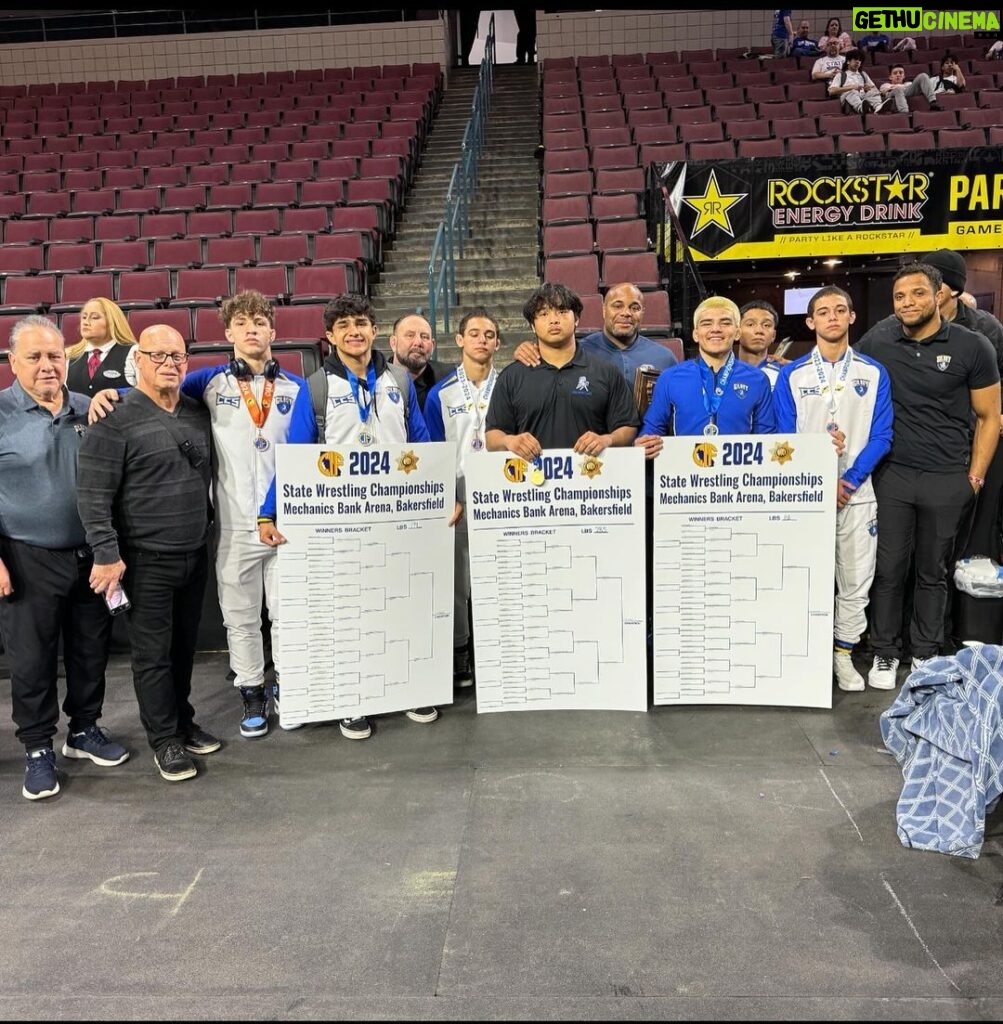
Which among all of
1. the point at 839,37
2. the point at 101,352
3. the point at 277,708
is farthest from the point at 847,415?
the point at 839,37

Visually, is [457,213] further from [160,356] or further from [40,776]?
[40,776]

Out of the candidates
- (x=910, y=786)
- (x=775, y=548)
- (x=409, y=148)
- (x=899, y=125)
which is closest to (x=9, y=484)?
(x=775, y=548)

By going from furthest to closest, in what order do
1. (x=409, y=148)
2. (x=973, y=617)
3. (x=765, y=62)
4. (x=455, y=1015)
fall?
(x=765, y=62), (x=409, y=148), (x=973, y=617), (x=455, y=1015)

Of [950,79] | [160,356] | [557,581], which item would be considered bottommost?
[557,581]

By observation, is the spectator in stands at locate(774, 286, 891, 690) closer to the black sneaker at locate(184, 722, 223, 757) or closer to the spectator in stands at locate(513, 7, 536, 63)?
the black sneaker at locate(184, 722, 223, 757)

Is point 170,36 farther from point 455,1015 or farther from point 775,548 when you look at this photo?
point 455,1015

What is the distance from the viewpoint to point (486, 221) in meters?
9.17

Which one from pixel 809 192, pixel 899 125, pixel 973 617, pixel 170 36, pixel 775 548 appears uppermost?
pixel 170 36

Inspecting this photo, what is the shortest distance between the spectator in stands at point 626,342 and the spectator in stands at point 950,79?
9163 millimetres

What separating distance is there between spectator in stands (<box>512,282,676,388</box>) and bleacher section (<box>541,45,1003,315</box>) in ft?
8.36

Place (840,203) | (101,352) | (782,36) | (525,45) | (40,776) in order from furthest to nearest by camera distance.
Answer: (525,45)
(782,36)
(840,203)
(101,352)
(40,776)

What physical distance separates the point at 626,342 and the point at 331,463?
60.5 inches

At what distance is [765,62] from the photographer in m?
11.6

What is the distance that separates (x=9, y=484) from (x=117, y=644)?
154 centimetres
